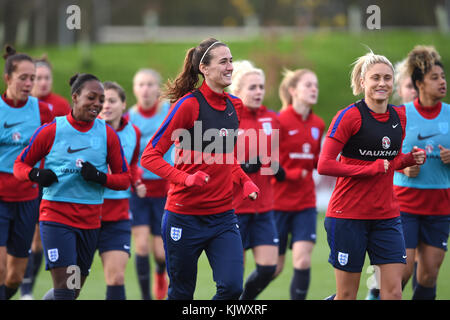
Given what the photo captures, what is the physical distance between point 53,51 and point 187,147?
24.0 metres

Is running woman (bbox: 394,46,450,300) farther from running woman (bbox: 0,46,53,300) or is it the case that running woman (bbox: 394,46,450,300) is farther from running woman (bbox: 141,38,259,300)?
running woman (bbox: 0,46,53,300)

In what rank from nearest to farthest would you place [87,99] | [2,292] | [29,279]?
[87,99], [2,292], [29,279]

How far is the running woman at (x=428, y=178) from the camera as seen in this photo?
6352 mm

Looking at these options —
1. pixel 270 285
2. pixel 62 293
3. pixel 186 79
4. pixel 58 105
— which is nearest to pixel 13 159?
pixel 62 293

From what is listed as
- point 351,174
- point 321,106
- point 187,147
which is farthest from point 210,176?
point 321,106

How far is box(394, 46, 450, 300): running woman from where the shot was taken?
635 cm

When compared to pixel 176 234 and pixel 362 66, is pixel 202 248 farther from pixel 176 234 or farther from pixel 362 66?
pixel 362 66

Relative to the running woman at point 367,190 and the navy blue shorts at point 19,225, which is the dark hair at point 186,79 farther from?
the navy blue shorts at point 19,225

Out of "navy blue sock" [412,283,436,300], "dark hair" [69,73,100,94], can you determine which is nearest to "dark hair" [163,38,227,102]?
"dark hair" [69,73,100,94]

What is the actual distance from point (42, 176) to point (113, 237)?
126cm

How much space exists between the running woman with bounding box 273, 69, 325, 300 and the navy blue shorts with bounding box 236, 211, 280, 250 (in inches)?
24.4

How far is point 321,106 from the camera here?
76.9 ft

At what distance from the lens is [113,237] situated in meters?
6.53
